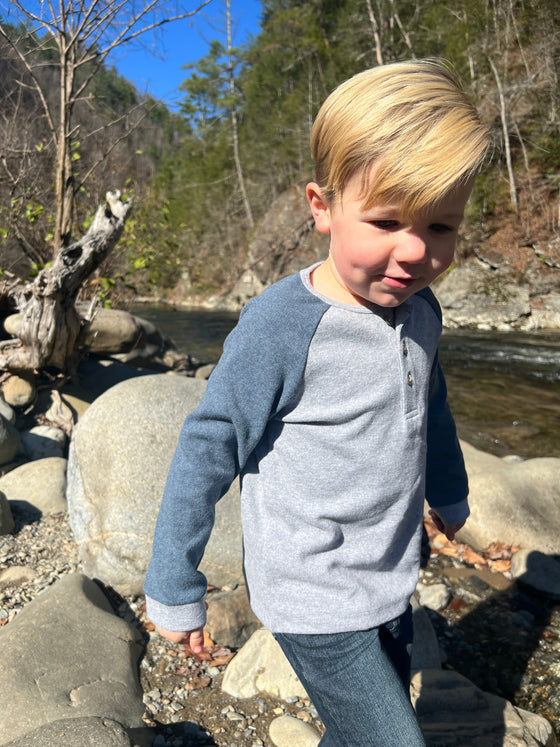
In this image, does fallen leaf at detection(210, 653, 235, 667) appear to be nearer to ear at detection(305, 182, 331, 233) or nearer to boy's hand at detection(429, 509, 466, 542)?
boy's hand at detection(429, 509, 466, 542)

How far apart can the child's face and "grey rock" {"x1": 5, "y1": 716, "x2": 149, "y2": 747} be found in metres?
1.48

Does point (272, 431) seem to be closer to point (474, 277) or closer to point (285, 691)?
point (285, 691)

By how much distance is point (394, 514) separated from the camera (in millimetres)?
1364

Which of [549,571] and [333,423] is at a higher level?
[333,423]

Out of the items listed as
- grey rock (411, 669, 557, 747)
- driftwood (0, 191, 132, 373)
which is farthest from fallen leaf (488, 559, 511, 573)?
driftwood (0, 191, 132, 373)

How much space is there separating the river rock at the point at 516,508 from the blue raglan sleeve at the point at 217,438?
116 inches

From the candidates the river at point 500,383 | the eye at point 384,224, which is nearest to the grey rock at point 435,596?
the eye at point 384,224

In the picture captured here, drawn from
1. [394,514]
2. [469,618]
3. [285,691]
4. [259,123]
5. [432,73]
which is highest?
[259,123]

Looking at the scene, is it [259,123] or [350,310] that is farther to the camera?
[259,123]

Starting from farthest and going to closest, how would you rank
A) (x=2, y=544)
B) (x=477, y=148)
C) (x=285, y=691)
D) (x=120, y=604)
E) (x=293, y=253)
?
(x=293, y=253) → (x=2, y=544) → (x=120, y=604) → (x=285, y=691) → (x=477, y=148)

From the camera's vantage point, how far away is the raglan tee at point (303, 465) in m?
1.28

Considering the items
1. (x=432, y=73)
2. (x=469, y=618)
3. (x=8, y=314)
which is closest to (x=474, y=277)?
(x=8, y=314)

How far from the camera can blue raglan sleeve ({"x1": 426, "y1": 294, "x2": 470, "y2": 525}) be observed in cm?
175

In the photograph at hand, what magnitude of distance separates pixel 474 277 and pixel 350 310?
54.6 feet
